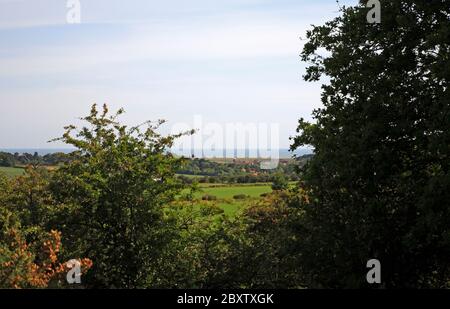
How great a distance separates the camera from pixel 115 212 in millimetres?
14023

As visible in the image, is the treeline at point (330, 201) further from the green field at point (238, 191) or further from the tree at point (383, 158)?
the green field at point (238, 191)

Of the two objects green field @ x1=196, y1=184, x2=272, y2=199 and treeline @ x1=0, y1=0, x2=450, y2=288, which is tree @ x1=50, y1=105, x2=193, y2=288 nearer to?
treeline @ x1=0, y1=0, x2=450, y2=288

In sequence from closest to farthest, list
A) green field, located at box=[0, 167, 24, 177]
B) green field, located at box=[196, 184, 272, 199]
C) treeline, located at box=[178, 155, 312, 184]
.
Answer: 1. treeline, located at box=[178, 155, 312, 184]
2. green field, located at box=[0, 167, 24, 177]
3. green field, located at box=[196, 184, 272, 199]

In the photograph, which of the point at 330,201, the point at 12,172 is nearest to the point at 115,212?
the point at 330,201

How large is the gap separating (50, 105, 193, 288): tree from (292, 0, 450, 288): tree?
4.57 meters

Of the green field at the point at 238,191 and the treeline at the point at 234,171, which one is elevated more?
the treeline at the point at 234,171

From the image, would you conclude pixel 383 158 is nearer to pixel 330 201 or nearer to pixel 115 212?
pixel 330 201

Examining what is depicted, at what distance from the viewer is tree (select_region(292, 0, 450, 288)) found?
1240cm

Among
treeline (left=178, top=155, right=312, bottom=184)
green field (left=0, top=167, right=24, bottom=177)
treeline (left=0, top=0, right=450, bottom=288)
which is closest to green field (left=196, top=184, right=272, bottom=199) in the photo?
treeline (left=178, top=155, right=312, bottom=184)

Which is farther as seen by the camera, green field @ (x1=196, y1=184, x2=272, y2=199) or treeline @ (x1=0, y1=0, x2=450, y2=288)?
green field @ (x1=196, y1=184, x2=272, y2=199)

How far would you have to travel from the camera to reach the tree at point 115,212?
535 inches

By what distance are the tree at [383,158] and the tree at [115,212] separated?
4.57 meters

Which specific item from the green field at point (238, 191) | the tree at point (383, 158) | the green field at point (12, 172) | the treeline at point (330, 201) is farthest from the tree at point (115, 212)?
the green field at point (238, 191)
